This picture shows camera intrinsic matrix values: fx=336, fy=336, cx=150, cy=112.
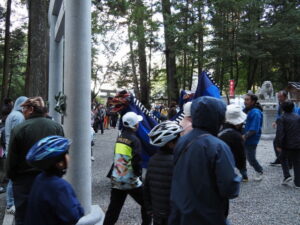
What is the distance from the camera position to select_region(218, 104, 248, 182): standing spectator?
501 centimetres

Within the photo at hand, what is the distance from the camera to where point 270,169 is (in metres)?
9.00

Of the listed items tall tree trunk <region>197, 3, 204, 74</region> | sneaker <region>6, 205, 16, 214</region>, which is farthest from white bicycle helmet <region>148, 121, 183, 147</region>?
tall tree trunk <region>197, 3, 204, 74</region>

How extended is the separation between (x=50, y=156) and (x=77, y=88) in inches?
65.8

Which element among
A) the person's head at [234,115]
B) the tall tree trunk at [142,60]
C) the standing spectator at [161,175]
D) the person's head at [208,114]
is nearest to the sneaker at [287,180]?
the person's head at [234,115]

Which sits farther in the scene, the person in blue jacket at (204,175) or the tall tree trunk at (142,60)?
the tall tree trunk at (142,60)

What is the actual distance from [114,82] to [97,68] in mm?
2461

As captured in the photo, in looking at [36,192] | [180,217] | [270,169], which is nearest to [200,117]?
[180,217]

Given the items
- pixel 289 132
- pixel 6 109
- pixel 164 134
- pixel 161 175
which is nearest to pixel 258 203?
pixel 289 132

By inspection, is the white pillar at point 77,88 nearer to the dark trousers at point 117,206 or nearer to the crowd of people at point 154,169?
the crowd of people at point 154,169

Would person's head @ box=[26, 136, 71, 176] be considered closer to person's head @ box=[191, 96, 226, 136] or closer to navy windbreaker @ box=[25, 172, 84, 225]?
navy windbreaker @ box=[25, 172, 84, 225]

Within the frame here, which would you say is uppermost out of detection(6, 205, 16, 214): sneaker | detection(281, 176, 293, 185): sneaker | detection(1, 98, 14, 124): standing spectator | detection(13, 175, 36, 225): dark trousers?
detection(1, 98, 14, 124): standing spectator

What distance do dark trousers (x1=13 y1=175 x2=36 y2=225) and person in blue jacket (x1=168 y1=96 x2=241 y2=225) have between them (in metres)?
1.76

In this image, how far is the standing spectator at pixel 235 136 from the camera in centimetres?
501

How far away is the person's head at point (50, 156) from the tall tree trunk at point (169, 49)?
1877 cm
